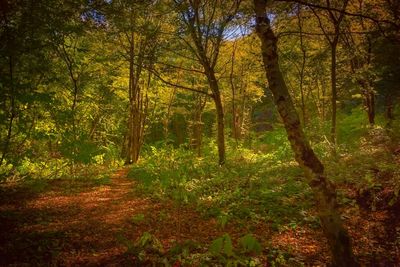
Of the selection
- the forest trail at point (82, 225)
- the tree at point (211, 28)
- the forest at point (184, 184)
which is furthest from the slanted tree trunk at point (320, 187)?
the tree at point (211, 28)

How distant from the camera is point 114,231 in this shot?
717 cm

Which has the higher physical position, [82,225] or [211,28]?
[211,28]

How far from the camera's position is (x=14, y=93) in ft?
21.7

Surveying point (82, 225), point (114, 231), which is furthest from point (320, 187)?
point (82, 225)

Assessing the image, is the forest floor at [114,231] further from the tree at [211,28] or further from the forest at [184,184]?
the tree at [211,28]

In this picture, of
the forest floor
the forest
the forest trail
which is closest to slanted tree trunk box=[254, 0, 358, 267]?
the forest

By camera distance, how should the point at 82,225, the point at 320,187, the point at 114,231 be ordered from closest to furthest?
the point at 320,187, the point at 114,231, the point at 82,225

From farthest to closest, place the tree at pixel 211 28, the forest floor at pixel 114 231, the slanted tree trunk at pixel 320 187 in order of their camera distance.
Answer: the tree at pixel 211 28 < the forest floor at pixel 114 231 < the slanted tree trunk at pixel 320 187

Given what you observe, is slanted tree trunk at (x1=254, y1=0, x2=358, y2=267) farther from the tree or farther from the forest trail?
the tree

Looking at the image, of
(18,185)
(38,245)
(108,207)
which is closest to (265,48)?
(38,245)

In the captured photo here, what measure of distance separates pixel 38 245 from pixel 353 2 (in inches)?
571

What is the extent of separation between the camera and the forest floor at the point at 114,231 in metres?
5.86

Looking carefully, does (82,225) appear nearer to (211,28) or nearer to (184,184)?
(184,184)

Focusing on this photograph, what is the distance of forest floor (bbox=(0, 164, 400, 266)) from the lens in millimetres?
5855
